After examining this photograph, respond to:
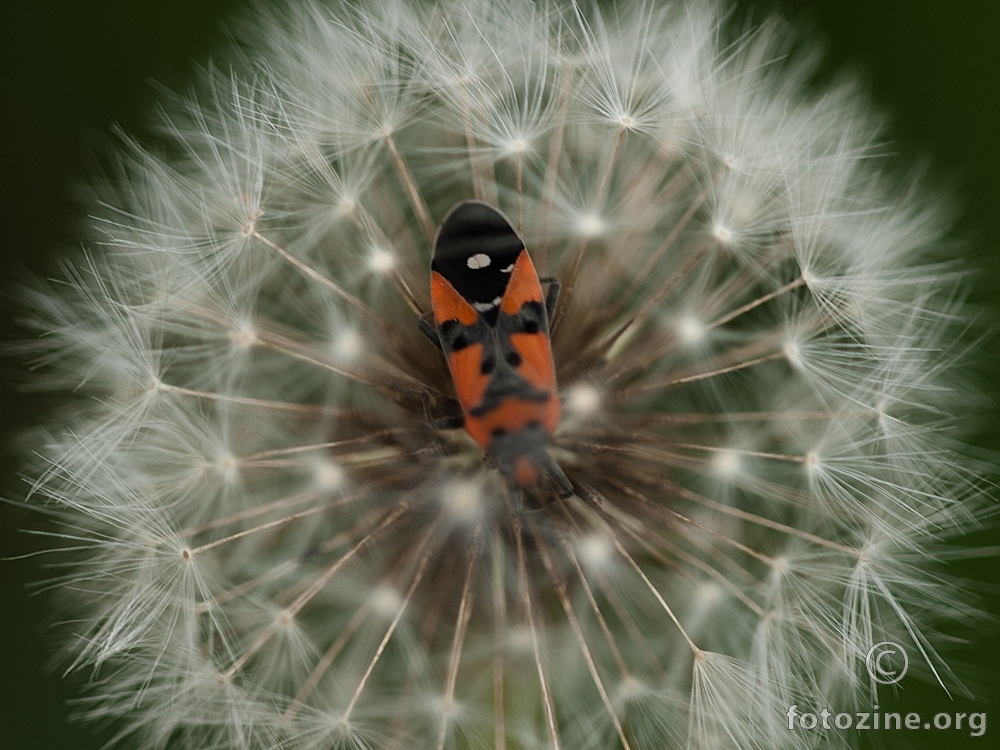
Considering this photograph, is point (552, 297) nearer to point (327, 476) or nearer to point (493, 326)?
point (493, 326)

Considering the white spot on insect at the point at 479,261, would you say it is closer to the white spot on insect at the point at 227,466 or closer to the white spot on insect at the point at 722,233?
the white spot on insect at the point at 722,233

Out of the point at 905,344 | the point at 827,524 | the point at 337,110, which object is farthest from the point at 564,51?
the point at 827,524

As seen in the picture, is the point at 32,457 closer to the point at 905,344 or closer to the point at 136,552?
the point at 136,552

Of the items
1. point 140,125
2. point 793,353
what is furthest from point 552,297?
point 140,125

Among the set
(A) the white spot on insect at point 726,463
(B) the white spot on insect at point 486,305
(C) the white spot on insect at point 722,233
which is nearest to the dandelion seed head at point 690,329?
(C) the white spot on insect at point 722,233

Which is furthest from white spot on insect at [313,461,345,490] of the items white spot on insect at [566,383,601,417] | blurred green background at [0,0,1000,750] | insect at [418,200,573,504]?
blurred green background at [0,0,1000,750]

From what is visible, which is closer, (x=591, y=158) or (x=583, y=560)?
(x=583, y=560)
